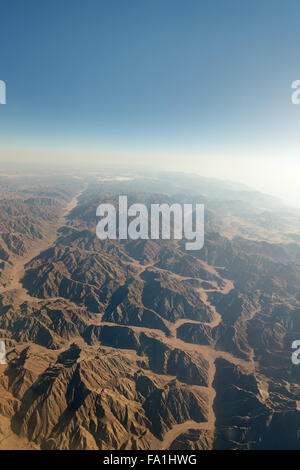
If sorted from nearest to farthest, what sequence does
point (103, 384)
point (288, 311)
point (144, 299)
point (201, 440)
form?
point (201, 440) < point (103, 384) < point (288, 311) < point (144, 299)

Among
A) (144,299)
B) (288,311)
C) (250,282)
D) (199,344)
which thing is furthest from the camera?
(250,282)

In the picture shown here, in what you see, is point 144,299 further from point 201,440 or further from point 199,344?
point 201,440

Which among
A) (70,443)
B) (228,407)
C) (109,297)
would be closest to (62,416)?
(70,443)

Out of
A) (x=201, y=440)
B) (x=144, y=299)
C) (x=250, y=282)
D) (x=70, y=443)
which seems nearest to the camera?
(x=70, y=443)

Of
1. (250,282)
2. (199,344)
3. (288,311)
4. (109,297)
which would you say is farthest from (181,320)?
(250,282)

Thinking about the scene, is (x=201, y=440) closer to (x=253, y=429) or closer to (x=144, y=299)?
(x=253, y=429)

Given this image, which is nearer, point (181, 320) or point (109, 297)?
point (181, 320)

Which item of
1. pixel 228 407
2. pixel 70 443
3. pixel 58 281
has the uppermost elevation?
pixel 58 281
